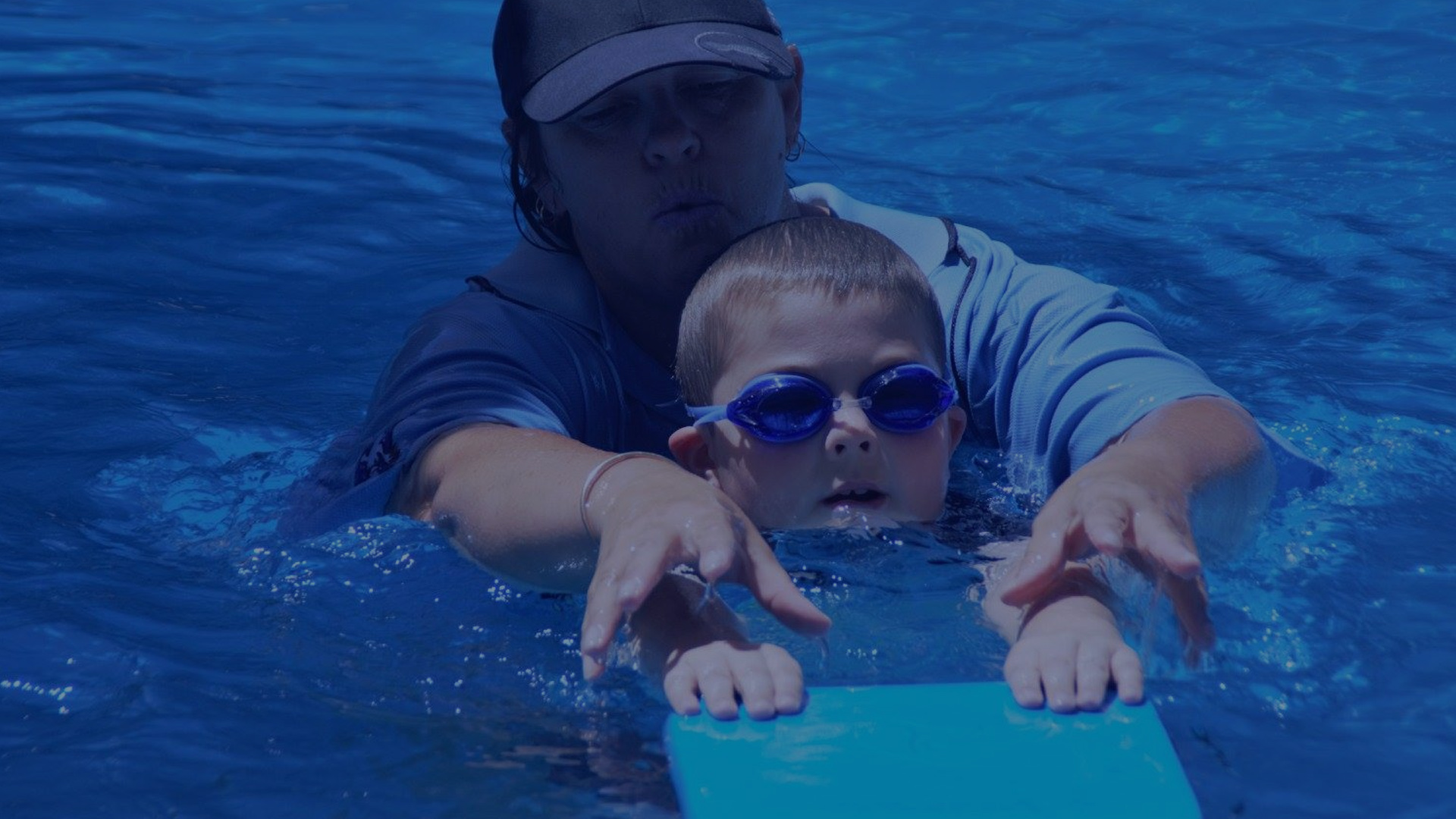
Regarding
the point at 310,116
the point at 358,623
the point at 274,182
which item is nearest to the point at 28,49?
the point at 310,116

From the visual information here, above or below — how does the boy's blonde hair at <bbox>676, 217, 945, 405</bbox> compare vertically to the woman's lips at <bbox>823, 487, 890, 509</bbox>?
above

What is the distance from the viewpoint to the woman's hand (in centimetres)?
197

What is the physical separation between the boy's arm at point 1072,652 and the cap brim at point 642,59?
122 centimetres

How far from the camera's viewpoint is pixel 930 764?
209cm

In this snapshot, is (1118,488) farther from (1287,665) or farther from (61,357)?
(61,357)

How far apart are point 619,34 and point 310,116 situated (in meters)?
4.21

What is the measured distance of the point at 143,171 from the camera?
6.18 m

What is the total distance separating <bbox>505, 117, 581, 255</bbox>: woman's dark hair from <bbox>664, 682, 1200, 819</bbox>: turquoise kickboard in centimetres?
154

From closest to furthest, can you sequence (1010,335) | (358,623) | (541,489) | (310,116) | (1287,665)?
(541,489) → (1287,665) → (358,623) → (1010,335) → (310,116)

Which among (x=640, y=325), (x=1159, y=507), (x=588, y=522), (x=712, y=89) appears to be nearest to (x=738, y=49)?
(x=712, y=89)

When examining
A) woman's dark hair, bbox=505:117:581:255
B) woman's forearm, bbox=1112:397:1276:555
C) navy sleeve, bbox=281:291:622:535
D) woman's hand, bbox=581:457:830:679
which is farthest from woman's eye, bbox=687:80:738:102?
woman's hand, bbox=581:457:830:679

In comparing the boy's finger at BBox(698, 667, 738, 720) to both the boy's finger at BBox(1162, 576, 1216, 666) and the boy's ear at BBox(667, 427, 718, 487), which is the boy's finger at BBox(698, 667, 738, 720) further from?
the boy's ear at BBox(667, 427, 718, 487)

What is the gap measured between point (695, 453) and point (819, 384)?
32cm

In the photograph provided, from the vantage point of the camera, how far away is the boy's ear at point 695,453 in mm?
3016
